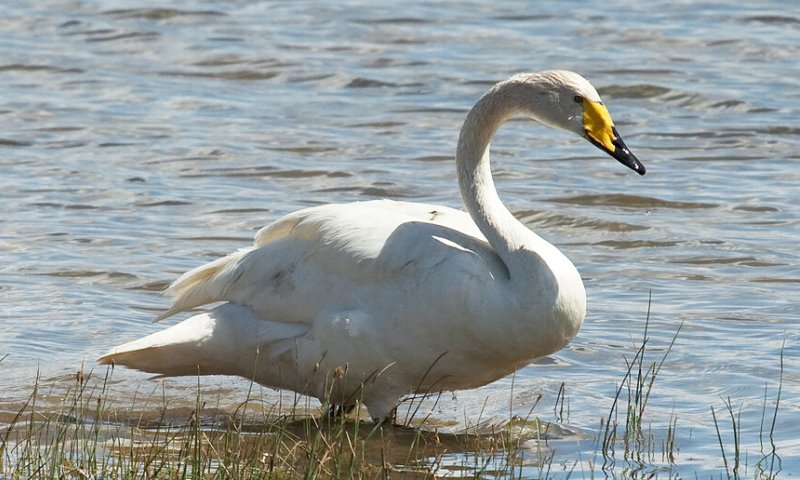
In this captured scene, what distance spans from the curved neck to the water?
948 mm

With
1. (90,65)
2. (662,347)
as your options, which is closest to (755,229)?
(662,347)

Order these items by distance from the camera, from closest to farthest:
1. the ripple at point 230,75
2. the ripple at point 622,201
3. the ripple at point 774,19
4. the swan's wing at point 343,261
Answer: the swan's wing at point 343,261, the ripple at point 622,201, the ripple at point 230,75, the ripple at point 774,19

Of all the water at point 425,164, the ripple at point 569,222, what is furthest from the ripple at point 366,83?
the ripple at point 569,222

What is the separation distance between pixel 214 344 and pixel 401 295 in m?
0.91

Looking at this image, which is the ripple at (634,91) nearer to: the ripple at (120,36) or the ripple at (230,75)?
the ripple at (230,75)

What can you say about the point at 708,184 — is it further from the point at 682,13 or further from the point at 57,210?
the point at 682,13

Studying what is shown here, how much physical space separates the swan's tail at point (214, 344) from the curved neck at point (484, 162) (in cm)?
88

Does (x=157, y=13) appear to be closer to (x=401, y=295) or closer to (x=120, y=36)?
(x=120, y=36)

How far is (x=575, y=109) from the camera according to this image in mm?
6441

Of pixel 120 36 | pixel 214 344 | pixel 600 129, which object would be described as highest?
pixel 600 129

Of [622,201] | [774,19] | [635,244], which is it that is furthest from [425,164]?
[774,19]

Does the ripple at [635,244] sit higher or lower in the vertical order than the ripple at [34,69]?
lower

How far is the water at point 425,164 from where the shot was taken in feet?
25.3

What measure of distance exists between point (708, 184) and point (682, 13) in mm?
6763
